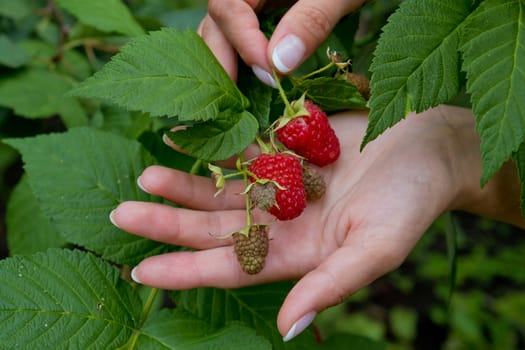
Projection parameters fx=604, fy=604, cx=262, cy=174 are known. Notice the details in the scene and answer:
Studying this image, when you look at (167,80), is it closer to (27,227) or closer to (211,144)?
(211,144)

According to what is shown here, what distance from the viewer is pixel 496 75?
0.83 m

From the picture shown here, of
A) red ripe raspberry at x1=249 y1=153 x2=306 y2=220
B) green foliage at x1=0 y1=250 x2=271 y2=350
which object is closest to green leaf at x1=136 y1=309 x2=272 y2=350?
green foliage at x1=0 y1=250 x2=271 y2=350

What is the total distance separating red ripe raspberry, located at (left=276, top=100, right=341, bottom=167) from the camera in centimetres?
99

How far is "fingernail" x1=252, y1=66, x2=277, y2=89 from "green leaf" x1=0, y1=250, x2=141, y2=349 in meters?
0.41

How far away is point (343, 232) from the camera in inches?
41.3

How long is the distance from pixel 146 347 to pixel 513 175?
79 cm

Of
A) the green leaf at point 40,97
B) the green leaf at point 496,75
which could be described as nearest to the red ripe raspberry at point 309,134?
the green leaf at point 496,75

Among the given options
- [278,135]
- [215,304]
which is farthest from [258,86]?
[215,304]

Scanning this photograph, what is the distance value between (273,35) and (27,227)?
0.74 m

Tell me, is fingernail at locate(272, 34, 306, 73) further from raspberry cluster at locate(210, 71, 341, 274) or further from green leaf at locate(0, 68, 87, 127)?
green leaf at locate(0, 68, 87, 127)

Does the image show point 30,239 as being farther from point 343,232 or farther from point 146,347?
point 343,232

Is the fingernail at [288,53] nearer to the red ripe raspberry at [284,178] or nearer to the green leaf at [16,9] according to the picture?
the red ripe raspberry at [284,178]

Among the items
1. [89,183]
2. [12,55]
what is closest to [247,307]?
[89,183]

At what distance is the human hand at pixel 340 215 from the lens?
0.94 m
